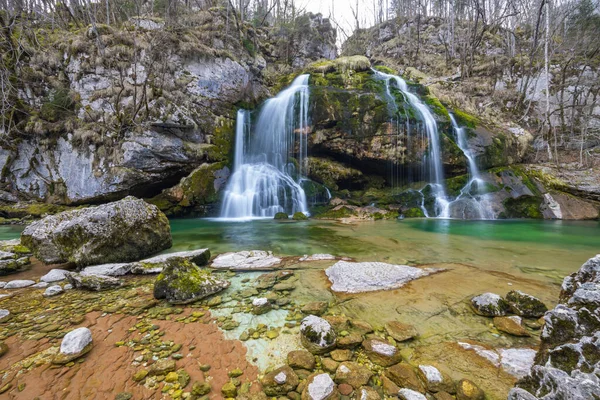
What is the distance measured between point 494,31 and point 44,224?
35.3m

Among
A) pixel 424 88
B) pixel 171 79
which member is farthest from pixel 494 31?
pixel 171 79

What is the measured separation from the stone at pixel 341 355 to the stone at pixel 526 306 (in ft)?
6.18

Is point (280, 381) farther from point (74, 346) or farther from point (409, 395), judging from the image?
point (74, 346)

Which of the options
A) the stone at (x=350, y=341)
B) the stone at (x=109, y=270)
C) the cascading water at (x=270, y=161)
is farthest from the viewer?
the cascading water at (x=270, y=161)

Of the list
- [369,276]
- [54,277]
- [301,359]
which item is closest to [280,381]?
[301,359]

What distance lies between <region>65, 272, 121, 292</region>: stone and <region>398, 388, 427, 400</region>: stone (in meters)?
3.77

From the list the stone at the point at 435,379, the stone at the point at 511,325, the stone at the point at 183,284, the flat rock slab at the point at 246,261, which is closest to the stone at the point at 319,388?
the stone at the point at 435,379

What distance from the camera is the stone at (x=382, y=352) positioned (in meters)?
1.93

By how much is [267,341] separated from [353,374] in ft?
2.71

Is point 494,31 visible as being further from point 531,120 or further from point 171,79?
point 171,79

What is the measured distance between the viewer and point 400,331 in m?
2.31

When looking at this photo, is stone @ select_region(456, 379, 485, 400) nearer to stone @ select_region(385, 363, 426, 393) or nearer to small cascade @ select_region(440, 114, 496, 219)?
stone @ select_region(385, 363, 426, 393)

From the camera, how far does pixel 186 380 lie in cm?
178

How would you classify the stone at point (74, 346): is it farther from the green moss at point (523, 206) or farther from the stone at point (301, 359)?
the green moss at point (523, 206)
